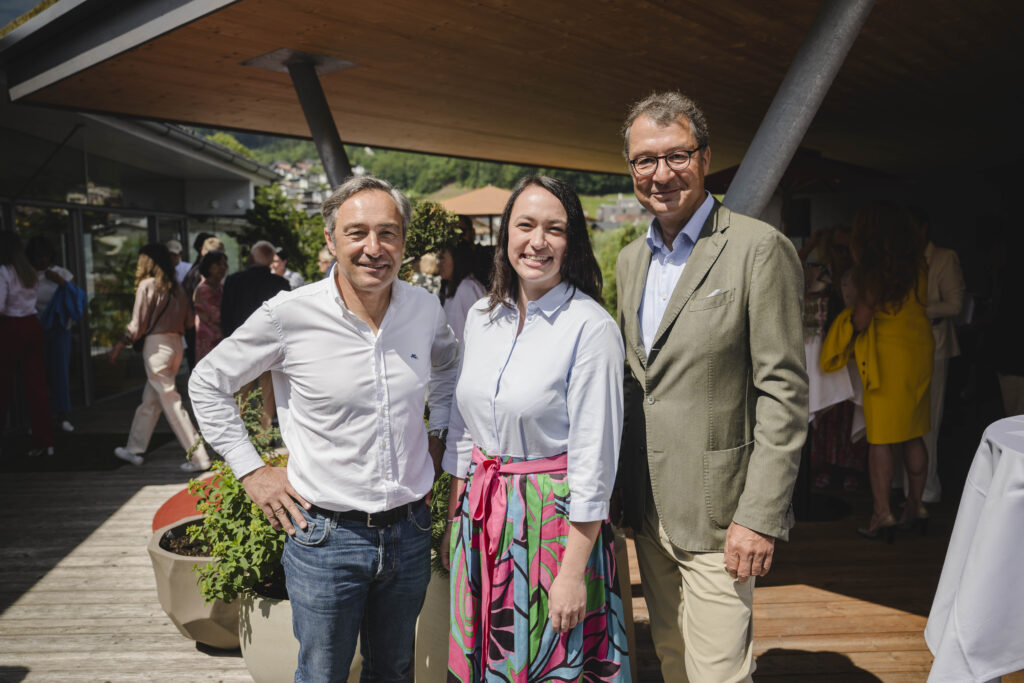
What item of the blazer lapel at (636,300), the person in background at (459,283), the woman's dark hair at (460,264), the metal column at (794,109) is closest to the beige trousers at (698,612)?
the blazer lapel at (636,300)

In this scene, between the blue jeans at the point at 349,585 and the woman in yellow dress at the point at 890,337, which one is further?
the woman in yellow dress at the point at 890,337

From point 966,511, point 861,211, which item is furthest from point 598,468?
point 861,211

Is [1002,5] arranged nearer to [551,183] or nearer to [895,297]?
[895,297]

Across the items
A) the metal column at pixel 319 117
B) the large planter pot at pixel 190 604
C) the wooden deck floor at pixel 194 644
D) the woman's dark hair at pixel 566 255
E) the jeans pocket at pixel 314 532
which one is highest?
the metal column at pixel 319 117

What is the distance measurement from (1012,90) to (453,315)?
5360 millimetres

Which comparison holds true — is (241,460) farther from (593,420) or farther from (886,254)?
(886,254)

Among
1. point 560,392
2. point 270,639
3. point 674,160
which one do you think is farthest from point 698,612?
point 270,639

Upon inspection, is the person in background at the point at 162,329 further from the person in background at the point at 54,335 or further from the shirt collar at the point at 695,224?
the shirt collar at the point at 695,224

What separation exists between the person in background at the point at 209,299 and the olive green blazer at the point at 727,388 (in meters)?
6.52

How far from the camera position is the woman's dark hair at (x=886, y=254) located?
392 centimetres

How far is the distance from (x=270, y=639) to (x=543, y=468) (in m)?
1.53

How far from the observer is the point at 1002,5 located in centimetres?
399

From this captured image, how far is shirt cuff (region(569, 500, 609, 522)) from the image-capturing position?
1765mm

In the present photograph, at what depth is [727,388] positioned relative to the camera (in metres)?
1.89
